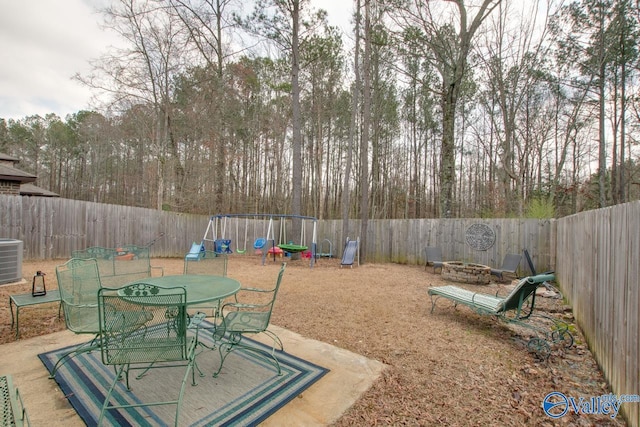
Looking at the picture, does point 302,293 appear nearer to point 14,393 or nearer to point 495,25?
point 14,393

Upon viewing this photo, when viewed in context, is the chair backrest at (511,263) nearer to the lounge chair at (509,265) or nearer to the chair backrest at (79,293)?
the lounge chair at (509,265)

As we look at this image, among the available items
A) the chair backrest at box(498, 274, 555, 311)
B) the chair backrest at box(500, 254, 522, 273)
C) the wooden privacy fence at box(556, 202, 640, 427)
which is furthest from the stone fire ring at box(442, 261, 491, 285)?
the chair backrest at box(498, 274, 555, 311)

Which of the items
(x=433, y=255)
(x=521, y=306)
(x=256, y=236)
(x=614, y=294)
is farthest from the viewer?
(x=256, y=236)

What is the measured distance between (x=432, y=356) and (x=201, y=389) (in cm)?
200

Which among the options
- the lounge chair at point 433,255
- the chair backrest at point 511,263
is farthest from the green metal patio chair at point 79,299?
the chair backrest at point 511,263

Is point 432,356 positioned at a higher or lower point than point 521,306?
lower

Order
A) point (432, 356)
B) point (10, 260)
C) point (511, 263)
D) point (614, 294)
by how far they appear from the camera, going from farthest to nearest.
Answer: point (511, 263)
point (10, 260)
point (432, 356)
point (614, 294)

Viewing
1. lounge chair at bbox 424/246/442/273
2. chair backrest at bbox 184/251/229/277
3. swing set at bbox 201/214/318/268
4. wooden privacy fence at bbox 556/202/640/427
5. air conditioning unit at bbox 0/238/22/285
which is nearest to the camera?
wooden privacy fence at bbox 556/202/640/427

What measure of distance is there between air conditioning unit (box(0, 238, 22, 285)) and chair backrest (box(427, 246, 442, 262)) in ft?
28.2

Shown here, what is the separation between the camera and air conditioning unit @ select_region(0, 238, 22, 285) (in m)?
4.40

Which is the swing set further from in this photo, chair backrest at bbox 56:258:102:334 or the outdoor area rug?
the outdoor area rug

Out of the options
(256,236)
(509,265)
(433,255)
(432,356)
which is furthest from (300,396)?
(256,236)

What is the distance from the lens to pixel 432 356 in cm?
264

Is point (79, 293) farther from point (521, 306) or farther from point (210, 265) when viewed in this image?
point (521, 306)
